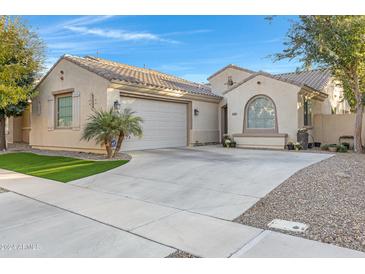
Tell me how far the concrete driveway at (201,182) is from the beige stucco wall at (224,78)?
10.0 metres

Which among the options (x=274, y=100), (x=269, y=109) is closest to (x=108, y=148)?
(x=269, y=109)

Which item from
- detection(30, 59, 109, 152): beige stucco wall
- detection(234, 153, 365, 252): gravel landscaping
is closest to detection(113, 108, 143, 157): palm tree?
detection(30, 59, 109, 152): beige stucco wall

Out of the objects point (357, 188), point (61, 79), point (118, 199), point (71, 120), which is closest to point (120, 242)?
point (118, 199)

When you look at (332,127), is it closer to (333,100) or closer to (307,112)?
(307,112)

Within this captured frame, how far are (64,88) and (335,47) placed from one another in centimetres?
1199

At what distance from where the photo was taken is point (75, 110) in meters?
13.3

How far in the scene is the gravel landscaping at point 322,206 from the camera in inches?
158

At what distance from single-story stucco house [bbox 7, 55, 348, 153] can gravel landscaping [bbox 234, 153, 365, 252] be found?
6717 millimetres

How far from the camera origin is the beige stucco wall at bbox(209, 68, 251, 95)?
60.5ft

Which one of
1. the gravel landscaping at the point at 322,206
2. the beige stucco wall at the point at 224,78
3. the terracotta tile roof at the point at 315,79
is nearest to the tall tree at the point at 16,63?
the gravel landscaping at the point at 322,206

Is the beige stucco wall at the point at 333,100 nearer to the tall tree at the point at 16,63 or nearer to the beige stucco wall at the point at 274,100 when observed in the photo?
the beige stucco wall at the point at 274,100
